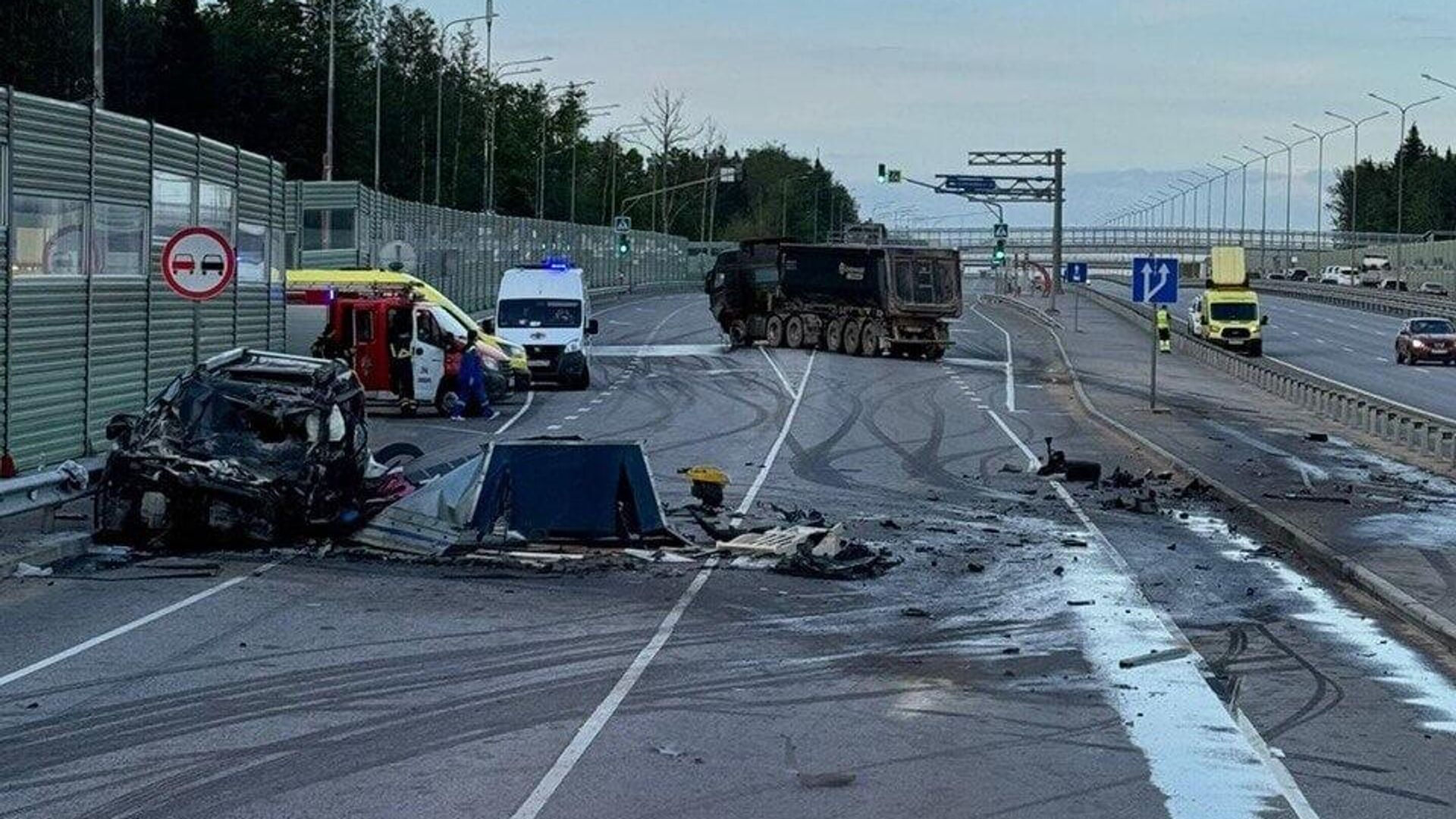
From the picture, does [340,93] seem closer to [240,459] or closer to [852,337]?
[852,337]

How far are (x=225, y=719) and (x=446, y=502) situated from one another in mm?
8832

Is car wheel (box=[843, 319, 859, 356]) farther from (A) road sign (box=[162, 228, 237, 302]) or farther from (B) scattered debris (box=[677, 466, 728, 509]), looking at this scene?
(A) road sign (box=[162, 228, 237, 302])

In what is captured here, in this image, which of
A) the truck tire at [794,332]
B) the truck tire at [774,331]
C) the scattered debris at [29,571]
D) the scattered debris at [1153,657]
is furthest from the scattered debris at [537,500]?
the truck tire at [774,331]

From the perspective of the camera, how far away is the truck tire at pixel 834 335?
64.6 m

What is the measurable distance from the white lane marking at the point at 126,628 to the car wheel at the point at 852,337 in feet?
148

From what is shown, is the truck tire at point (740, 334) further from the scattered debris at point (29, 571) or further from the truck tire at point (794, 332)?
the scattered debris at point (29, 571)

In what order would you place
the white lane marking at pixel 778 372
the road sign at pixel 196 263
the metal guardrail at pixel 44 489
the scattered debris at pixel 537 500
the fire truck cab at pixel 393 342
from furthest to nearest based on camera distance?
the white lane marking at pixel 778 372, the fire truck cab at pixel 393 342, the road sign at pixel 196 263, the scattered debris at pixel 537 500, the metal guardrail at pixel 44 489

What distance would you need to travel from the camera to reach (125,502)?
2030 cm

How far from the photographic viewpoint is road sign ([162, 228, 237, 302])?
23.6 metres

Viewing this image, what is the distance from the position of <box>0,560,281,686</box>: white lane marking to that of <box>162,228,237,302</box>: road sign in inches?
194

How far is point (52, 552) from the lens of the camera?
19453 millimetres

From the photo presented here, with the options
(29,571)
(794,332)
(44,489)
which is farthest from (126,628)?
(794,332)

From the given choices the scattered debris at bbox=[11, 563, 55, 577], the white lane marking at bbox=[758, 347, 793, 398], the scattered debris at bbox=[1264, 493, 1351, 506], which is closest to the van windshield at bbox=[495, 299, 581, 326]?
the white lane marking at bbox=[758, 347, 793, 398]

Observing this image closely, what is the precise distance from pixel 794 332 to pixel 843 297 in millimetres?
2265
